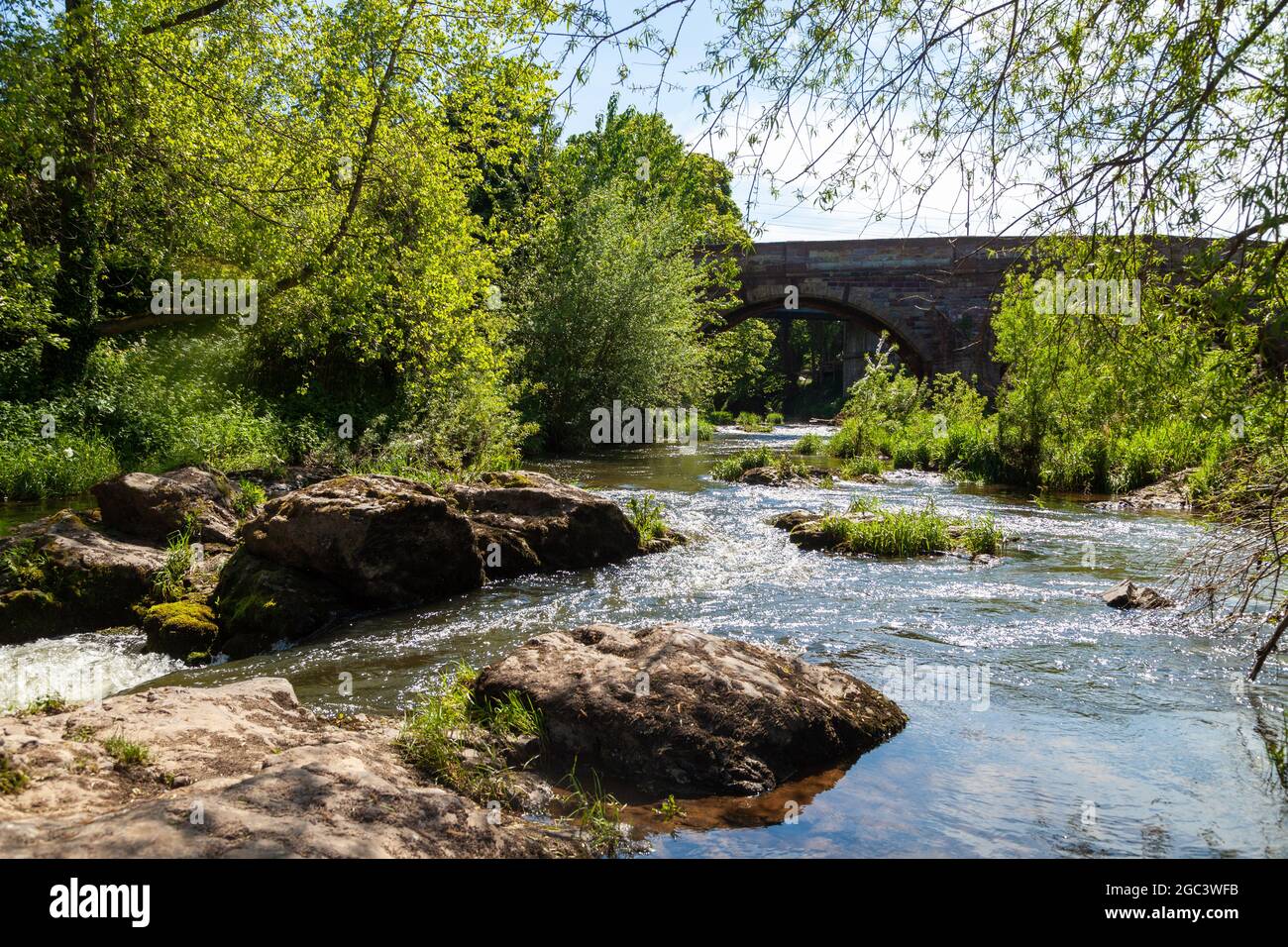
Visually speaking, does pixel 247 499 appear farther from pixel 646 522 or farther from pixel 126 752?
pixel 126 752

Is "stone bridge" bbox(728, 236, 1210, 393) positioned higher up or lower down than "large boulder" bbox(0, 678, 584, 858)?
higher up

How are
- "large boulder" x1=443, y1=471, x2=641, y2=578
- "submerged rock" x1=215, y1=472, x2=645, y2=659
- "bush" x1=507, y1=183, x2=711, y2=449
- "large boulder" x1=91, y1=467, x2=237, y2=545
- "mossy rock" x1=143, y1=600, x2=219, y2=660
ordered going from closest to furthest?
"mossy rock" x1=143, y1=600, x2=219, y2=660 → "submerged rock" x1=215, y1=472, x2=645, y2=659 → "large boulder" x1=91, y1=467, x2=237, y2=545 → "large boulder" x1=443, y1=471, x2=641, y2=578 → "bush" x1=507, y1=183, x2=711, y2=449

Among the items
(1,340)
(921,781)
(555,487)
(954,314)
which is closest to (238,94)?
(1,340)

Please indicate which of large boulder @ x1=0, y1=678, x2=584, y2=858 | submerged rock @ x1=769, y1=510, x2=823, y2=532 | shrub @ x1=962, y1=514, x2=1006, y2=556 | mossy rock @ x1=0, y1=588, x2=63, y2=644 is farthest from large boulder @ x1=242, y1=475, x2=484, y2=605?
shrub @ x1=962, y1=514, x2=1006, y2=556

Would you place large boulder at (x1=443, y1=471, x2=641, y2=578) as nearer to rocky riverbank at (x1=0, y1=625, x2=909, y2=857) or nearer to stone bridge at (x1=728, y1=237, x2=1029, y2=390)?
rocky riverbank at (x1=0, y1=625, x2=909, y2=857)

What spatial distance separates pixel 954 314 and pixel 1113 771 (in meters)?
34.5

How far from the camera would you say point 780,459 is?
19641mm

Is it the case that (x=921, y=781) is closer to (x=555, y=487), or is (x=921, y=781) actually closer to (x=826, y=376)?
(x=555, y=487)

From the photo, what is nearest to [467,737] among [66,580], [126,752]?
[126,752]

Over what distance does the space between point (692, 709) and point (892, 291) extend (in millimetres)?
33441

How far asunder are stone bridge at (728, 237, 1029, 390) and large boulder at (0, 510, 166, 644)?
27.7 meters

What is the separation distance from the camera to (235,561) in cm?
821

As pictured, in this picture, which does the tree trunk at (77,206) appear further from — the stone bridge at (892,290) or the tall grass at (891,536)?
the stone bridge at (892,290)

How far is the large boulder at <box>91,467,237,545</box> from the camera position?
9.10 m
